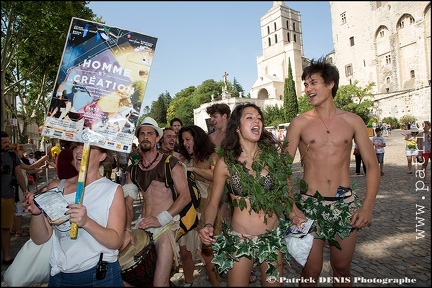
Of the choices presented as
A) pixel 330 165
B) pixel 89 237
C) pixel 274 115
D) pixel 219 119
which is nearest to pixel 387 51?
pixel 274 115

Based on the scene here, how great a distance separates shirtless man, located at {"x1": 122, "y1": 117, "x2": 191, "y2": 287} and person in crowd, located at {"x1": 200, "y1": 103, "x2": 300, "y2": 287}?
726 millimetres

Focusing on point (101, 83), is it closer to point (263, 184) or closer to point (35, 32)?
point (263, 184)

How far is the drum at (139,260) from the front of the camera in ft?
9.44

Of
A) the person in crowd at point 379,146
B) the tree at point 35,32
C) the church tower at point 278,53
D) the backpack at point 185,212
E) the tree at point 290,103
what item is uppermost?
the church tower at point 278,53

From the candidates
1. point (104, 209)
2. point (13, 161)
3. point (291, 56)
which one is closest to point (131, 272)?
point (104, 209)

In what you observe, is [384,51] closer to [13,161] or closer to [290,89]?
[290,89]

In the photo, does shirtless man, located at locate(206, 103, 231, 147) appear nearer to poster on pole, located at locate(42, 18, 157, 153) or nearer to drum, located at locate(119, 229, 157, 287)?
drum, located at locate(119, 229, 157, 287)

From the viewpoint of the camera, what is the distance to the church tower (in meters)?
78.7

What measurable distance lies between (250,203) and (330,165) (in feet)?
3.28

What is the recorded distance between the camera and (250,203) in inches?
113

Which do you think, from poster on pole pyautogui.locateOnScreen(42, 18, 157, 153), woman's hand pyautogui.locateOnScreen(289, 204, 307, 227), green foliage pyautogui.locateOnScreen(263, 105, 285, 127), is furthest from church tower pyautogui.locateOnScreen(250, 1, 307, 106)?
poster on pole pyautogui.locateOnScreen(42, 18, 157, 153)

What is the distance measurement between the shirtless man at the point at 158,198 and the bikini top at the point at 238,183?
0.90 meters

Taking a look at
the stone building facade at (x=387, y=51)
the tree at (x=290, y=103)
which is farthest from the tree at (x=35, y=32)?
the tree at (x=290, y=103)

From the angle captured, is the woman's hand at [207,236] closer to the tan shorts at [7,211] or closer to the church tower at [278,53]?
the tan shorts at [7,211]
